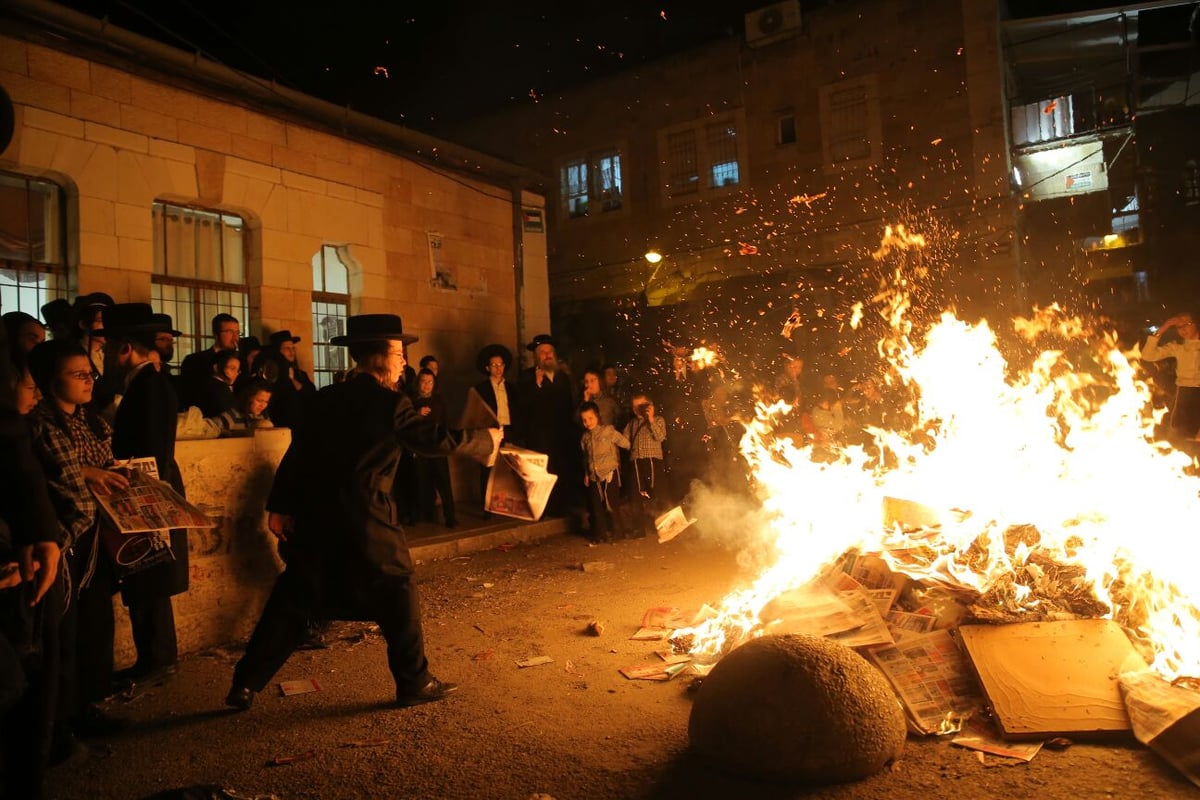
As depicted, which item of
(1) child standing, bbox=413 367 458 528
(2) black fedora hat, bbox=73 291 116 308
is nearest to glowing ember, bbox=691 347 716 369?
(1) child standing, bbox=413 367 458 528

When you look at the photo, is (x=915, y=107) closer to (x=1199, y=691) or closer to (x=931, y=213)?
(x=931, y=213)

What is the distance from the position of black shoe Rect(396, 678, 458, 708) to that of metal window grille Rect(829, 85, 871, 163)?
613 inches

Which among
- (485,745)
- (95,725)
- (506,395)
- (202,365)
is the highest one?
(202,365)

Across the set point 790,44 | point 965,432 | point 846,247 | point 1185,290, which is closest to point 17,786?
point 965,432

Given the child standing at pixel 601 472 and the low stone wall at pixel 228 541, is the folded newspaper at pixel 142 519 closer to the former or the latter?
the low stone wall at pixel 228 541

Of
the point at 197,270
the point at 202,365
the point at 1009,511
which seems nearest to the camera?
the point at 1009,511

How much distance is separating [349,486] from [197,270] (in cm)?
676

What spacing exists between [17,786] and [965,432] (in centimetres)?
700

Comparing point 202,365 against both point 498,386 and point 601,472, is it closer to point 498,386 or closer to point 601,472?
point 498,386

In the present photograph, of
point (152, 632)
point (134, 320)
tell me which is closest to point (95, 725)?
point (152, 632)

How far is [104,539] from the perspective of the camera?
15.4ft

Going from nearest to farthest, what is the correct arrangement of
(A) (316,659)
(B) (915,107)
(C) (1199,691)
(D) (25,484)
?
1. (D) (25,484)
2. (C) (1199,691)
3. (A) (316,659)
4. (B) (915,107)

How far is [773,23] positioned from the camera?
17672mm

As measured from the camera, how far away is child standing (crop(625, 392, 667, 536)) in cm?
1102
